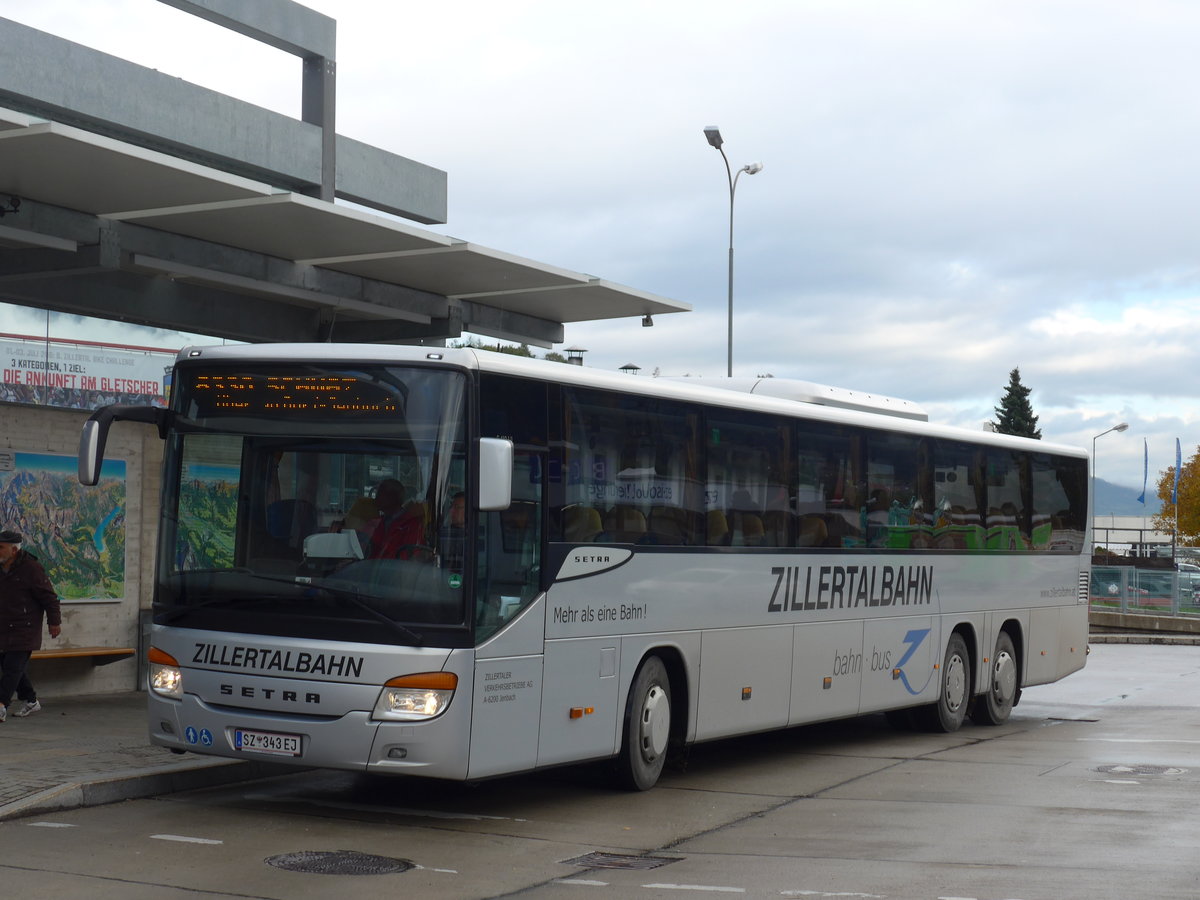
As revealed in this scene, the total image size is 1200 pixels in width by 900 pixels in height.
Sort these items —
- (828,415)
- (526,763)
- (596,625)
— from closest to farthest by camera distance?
(526,763)
(596,625)
(828,415)

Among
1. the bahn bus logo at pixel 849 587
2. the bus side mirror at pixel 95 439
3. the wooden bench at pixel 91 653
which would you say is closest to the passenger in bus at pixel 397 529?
the bus side mirror at pixel 95 439

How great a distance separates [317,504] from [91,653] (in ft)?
22.3

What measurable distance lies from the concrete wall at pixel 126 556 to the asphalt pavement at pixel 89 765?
1.31 m

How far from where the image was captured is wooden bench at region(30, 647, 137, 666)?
1504 centimetres

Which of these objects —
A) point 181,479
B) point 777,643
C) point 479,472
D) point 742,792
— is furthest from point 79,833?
point 777,643

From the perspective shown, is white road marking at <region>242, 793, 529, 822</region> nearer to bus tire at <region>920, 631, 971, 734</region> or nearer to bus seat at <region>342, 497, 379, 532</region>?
bus seat at <region>342, 497, 379, 532</region>

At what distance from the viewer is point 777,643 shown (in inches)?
517

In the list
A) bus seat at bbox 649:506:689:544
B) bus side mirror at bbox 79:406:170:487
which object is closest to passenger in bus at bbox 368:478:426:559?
bus side mirror at bbox 79:406:170:487

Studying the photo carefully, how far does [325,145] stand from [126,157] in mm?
7508

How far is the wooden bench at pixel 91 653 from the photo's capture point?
1504cm

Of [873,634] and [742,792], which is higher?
Answer: [873,634]

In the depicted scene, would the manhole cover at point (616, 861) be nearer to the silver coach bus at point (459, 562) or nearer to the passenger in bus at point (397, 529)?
the silver coach bus at point (459, 562)

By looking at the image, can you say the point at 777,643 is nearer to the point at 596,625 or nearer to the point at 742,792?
the point at 742,792

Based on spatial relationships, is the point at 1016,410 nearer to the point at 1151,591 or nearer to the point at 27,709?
the point at 1151,591
